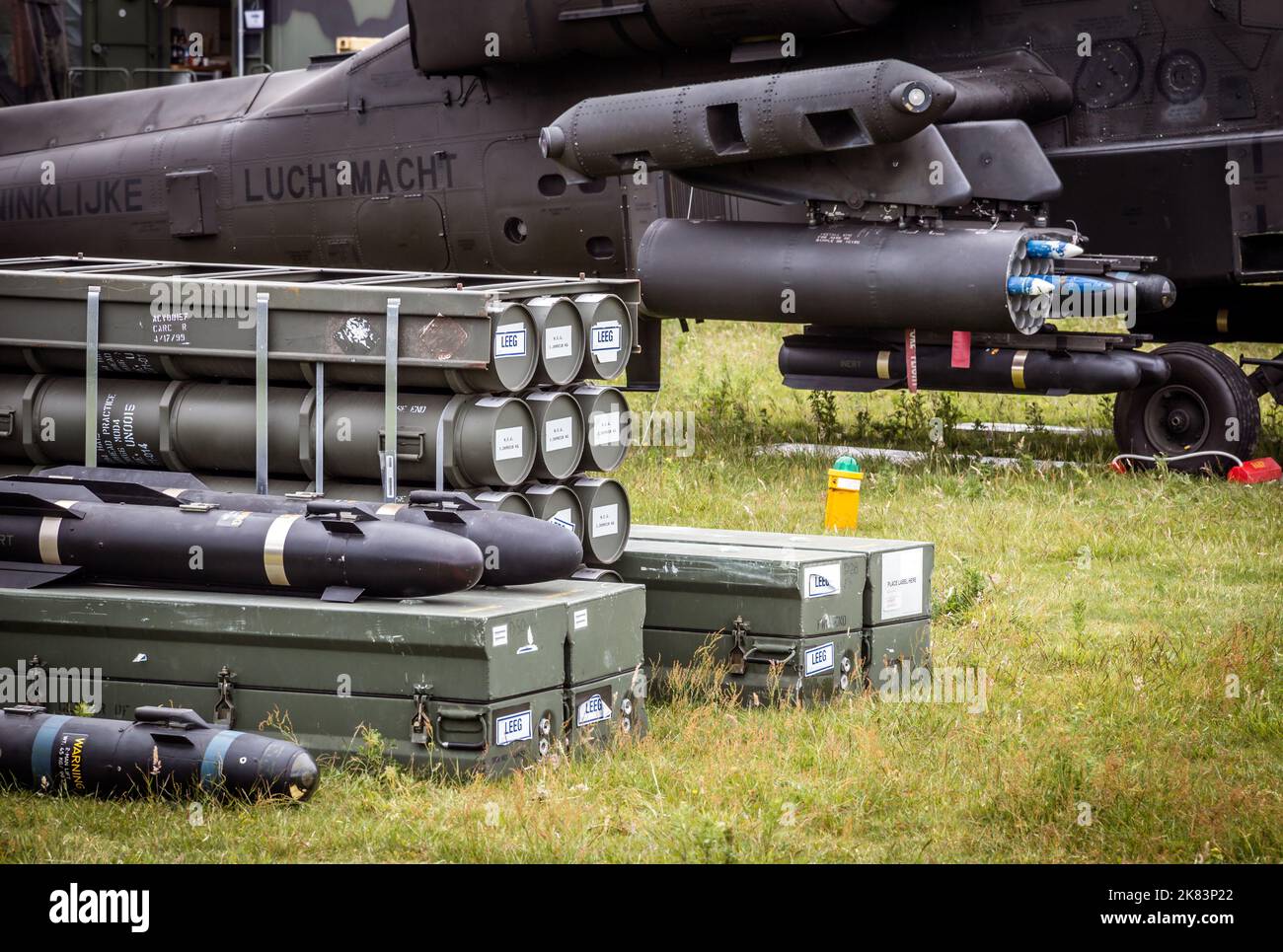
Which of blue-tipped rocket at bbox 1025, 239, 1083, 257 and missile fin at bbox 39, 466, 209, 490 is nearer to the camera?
missile fin at bbox 39, 466, 209, 490

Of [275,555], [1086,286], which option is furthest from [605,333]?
[1086,286]

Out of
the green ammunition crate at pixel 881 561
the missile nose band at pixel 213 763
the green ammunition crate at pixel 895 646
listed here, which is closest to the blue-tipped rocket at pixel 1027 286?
the green ammunition crate at pixel 881 561

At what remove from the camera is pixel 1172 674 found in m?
7.43

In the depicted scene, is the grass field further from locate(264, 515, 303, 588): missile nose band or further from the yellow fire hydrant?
locate(264, 515, 303, 588): missile nose band

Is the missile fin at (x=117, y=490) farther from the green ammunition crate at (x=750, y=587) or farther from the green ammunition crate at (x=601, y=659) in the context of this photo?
the green ammunition crate at (x=750, y=587)

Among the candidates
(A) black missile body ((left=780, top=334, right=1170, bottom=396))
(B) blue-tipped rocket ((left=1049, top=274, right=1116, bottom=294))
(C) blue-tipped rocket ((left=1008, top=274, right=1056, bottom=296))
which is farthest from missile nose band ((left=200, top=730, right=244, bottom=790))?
(A) black missile body ((left=780, top=334, right=1170, bottom=396))

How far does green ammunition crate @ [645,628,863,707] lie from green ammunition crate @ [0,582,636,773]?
107 centimetres

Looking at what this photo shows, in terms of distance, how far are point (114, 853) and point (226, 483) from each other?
2.59 meters

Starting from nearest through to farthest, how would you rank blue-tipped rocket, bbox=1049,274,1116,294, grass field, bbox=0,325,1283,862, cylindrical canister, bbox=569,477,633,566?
1. grass field, bbox=0,325,1283,862
2. cylindrical canister, bbox=569,477,633,566
3. blue-tipped rocket, bbox=1049,274,1116,294

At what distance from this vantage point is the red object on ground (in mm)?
11812

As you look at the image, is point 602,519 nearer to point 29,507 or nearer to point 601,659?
point 601,659

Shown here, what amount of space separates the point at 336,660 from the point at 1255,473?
7945 mm

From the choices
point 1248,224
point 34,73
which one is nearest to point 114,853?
point 1248,224
